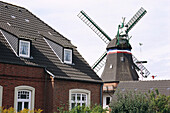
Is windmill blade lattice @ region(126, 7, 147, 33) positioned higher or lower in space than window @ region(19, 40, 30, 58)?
higher

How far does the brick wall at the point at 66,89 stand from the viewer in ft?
55.7

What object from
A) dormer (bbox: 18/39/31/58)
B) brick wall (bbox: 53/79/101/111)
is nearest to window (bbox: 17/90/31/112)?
brick wall (bbox: 53/79/101/111)

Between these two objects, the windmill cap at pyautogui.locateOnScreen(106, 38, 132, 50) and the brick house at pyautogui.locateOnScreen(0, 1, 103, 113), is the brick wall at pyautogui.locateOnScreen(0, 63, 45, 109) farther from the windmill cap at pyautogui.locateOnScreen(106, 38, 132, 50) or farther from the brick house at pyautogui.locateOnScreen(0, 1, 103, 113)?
the windmill cap at pyautogui.locateOnScreen(106, 38, 132, 50)

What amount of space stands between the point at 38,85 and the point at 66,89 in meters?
1.94

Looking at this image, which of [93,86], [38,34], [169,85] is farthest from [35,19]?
[169,85]

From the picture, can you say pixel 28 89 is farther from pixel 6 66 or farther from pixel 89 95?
pixel 89 95

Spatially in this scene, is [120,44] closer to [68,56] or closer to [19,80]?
[68,56]

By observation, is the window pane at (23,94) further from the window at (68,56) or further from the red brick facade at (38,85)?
the window at (68,56)

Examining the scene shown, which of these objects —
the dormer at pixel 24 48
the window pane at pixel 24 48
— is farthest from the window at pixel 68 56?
the window pane at pixel 24 48

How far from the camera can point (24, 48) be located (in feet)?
55.4

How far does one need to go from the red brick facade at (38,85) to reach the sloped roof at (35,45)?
1.27 feet

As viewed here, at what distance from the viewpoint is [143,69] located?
42219 mm

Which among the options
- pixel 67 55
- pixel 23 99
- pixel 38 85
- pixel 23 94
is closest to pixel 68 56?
pixel 67 55

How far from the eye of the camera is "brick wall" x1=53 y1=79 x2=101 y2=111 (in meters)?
17.0
